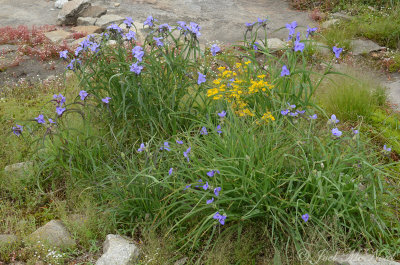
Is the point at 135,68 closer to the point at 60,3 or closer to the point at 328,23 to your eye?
the point at 328,23

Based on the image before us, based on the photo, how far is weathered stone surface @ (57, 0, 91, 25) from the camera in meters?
9.94

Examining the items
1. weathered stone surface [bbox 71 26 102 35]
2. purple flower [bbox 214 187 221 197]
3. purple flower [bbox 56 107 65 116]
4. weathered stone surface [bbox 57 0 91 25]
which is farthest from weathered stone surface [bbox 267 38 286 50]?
purple flower [bbox 214 187 221 197]

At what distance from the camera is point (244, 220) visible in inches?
144

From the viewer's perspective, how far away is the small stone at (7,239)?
3716mm

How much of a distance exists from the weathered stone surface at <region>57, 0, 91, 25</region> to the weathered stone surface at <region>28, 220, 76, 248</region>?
7.11 meters

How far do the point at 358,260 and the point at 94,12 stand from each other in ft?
28.7

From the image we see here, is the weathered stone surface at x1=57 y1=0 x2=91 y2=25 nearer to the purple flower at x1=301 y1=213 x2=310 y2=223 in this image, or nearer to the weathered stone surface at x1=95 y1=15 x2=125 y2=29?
the weathered stone surface at x1=95 y1=15 x2=125 y2=29

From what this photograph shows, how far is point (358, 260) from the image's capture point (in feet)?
10.8

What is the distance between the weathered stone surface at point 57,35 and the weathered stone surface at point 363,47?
18.3 feet

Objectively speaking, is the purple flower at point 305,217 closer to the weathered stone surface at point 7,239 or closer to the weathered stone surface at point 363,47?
the weathered stone surface at point 7,239

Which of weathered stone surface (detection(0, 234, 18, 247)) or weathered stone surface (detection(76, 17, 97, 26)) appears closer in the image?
weathered stone surface (detection(0, 234, 18, 247))

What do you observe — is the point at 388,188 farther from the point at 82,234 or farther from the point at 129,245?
the point at 82,234

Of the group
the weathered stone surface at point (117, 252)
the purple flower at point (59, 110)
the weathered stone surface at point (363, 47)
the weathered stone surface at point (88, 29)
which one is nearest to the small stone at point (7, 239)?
the weathered stone surface at point (117, 252)

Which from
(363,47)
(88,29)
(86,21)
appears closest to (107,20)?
(86,21)
